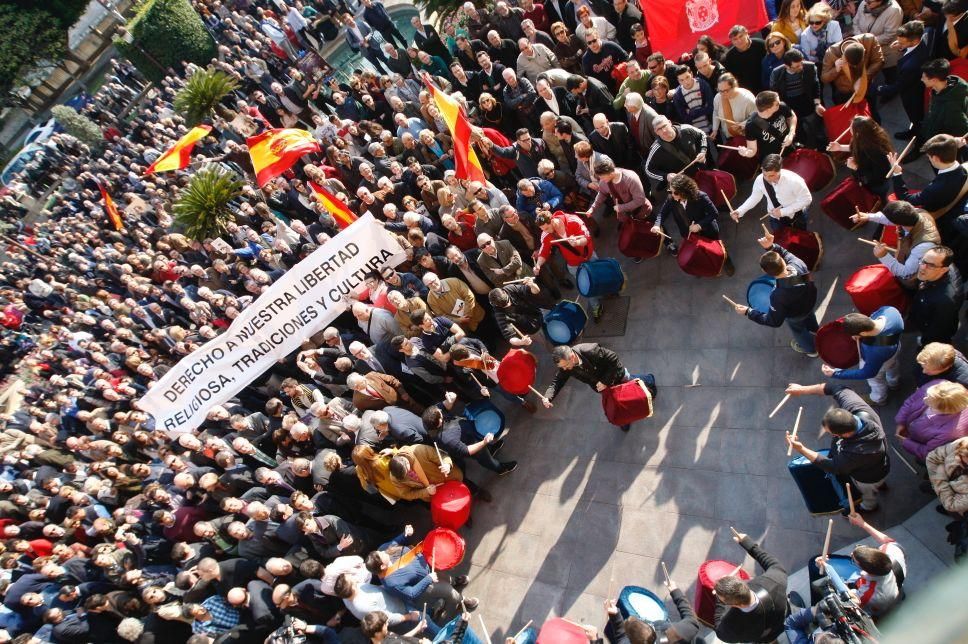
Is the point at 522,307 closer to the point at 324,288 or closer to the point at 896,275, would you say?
the point at 324,288

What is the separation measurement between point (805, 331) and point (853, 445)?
2008 mm

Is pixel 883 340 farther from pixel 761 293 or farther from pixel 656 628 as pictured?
pixel 656 628

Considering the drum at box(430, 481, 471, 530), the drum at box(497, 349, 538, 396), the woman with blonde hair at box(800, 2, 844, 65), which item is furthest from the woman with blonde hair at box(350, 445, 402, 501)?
the woman with blonde hair at box(800, 2, 844, 65)

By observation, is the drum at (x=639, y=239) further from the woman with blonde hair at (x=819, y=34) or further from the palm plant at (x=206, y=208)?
the palm plant at (x=206, y=208)

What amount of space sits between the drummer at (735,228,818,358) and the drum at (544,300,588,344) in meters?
2.26

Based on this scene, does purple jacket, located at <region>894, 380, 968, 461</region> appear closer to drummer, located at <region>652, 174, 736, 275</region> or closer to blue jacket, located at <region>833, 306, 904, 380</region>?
blue jacket, located at <region>833, 306, 904, 380</region>

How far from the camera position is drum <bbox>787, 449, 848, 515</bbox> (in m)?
5.94

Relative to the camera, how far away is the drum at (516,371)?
313 inches

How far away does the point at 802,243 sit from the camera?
729cm

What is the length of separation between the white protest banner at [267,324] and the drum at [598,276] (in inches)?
110

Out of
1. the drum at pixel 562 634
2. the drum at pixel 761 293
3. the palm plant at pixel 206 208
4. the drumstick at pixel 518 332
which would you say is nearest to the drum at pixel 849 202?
the drum at pixel 761 293

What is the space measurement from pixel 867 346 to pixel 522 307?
4.16 meters

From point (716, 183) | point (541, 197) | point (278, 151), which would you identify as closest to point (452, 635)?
point (541, 197)

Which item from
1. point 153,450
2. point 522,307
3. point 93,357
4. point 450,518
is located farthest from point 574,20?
point 93,357
